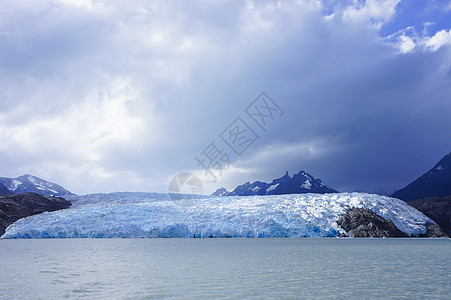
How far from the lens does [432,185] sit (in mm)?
112875

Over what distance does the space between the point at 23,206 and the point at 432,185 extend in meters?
116

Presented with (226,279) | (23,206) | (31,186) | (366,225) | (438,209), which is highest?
(31,186)

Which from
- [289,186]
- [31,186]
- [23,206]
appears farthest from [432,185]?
[31,186]

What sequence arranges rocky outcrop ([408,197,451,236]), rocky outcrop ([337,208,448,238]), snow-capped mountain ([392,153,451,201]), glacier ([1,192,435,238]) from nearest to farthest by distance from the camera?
glacier ([1,192,435,238]), rocky outcrop ([337,208,448,238]), rocky outcrop ([408,197,451,236]), snow-capped mountain ([392,153,451,201])

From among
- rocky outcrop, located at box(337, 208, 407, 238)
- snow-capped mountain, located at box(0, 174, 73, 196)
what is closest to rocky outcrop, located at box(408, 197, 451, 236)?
rocky outcrop, located at box(337, 208, 407, 238)

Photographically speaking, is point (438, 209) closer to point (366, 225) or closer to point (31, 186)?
point (366, 225)

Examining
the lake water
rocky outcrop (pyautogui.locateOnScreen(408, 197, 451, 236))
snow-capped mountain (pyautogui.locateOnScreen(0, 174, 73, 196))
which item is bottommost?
the lake water

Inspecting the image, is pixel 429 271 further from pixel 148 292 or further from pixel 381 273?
pixel 148 292

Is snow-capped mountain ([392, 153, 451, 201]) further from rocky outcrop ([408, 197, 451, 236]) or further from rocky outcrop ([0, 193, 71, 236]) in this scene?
rocky outcrop ([0, 193, 71, 236])

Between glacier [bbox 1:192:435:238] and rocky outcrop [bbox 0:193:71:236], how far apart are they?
105 inches

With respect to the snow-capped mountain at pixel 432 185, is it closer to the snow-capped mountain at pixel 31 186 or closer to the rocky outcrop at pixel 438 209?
the rocky outcrop at pixel 438 209

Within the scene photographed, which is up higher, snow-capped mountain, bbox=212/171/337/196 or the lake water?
snow-capped mountain, bbox=212/171/337/196

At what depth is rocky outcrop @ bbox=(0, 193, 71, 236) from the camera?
3866 cm

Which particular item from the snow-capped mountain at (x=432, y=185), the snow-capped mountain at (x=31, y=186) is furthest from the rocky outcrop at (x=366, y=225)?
the snow-capped mountain at (x=432, y=185)
